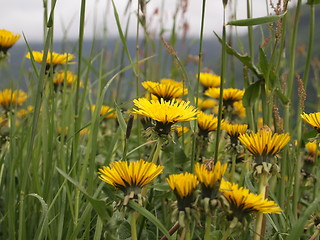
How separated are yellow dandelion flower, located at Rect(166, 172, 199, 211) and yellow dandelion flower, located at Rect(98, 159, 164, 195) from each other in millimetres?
44

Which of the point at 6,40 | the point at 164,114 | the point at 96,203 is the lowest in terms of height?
the point at 96,203

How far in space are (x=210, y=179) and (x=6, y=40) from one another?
0.89m

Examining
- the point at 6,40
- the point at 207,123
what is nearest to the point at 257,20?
the point at 207,123

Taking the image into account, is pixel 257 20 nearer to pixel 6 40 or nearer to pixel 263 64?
pixel 263 64

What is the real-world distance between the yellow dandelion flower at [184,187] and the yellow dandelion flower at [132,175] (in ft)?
0.15

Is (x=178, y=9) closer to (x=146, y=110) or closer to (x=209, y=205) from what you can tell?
(x=146, y=110)

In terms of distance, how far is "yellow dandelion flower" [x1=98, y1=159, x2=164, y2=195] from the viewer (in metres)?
0.63

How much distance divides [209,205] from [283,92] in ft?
1.63

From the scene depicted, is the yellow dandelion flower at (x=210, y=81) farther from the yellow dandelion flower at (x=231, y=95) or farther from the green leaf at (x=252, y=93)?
the green leaf at (x=252, y=93)

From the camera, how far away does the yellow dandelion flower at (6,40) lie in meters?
1.24

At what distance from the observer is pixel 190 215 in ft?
1.95

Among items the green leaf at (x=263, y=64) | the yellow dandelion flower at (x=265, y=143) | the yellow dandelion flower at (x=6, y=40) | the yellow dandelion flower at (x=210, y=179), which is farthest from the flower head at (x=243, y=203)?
the yellow dandelion flower at (x=6, y=40)

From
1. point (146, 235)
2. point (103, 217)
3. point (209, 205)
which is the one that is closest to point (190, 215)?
point (209, 205)

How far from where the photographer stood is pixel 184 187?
58 cm
